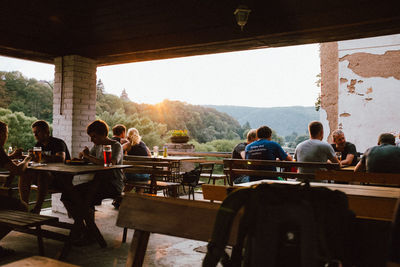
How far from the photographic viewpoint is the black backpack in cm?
88

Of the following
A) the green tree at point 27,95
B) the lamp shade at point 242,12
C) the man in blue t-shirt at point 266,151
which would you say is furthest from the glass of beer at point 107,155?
the green tree at point 27,95

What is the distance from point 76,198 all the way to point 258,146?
223cm

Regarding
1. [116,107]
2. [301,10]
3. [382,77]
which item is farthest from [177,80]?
[301,10]

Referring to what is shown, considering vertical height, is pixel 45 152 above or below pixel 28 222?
above

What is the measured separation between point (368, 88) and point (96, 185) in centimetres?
614

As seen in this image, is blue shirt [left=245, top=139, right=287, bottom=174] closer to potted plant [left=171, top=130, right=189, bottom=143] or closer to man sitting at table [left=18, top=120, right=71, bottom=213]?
man sitting at table [left=18, top=120, right=71, bottom=213]

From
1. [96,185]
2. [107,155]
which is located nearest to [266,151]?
[107,155]

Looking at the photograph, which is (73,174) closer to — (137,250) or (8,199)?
(8,199)

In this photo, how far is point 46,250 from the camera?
3633 mm

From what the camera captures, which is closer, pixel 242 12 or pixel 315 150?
pixel 242 12

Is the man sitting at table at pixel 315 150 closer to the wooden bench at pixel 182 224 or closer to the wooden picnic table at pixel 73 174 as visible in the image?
the wooden picnic table at pixel 73 174

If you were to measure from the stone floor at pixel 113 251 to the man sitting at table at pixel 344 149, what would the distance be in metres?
2.45

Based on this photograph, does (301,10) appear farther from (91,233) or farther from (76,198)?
(91,233)

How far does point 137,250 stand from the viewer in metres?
Result: 1.62
